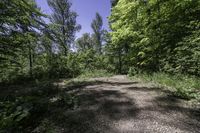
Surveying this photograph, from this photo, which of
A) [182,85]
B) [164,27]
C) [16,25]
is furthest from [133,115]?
[164,27]

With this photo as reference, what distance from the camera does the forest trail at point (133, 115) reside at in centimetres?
381

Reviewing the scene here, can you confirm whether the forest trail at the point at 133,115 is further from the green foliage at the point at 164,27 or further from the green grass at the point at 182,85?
the green foliage at the point at 164,27

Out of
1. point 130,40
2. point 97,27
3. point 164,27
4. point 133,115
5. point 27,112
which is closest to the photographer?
point 27,112

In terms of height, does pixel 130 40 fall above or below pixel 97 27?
below

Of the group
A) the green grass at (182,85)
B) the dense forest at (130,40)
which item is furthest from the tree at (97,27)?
the green grass at (182,85)

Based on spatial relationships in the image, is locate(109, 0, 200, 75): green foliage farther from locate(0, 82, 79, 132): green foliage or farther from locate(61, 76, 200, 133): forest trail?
locate(0, 82, 79, 132): green foliage

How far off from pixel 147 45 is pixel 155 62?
1.30 meters

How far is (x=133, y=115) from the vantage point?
175 inches

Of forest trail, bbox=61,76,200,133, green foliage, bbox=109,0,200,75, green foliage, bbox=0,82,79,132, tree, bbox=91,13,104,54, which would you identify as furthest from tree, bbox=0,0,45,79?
tree, bbox=91,13,104,54

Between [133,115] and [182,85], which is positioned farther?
[182,85]

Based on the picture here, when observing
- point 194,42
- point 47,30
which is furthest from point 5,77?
point 194,42

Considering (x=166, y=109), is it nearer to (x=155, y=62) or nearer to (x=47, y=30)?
(x=47, y=30)

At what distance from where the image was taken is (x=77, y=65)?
17.2m

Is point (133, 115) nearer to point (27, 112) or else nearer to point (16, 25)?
point (27, 112)
